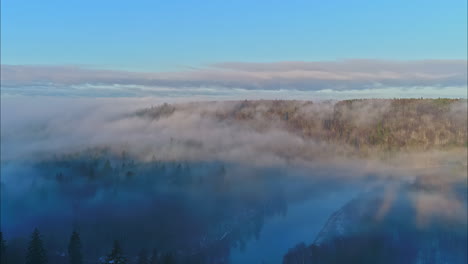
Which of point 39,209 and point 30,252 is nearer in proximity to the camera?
point 30,252

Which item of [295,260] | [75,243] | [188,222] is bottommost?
[295,260]

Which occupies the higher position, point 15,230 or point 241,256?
point 15,230

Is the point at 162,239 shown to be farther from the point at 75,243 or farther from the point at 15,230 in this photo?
the point at 75,243

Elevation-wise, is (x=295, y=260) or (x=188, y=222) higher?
(x=188, y=222)

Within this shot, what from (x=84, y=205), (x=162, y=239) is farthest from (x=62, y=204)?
(x=162, y=239)

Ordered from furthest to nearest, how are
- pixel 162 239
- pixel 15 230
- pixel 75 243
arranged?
pixel 162 239
pixel 15 230
pixel 75 243

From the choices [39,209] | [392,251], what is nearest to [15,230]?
[39,209]

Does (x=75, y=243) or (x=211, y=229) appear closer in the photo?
(x=75, y=243)

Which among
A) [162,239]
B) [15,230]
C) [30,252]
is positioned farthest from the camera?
[162,239]

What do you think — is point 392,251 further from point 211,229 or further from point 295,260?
point 211,229
